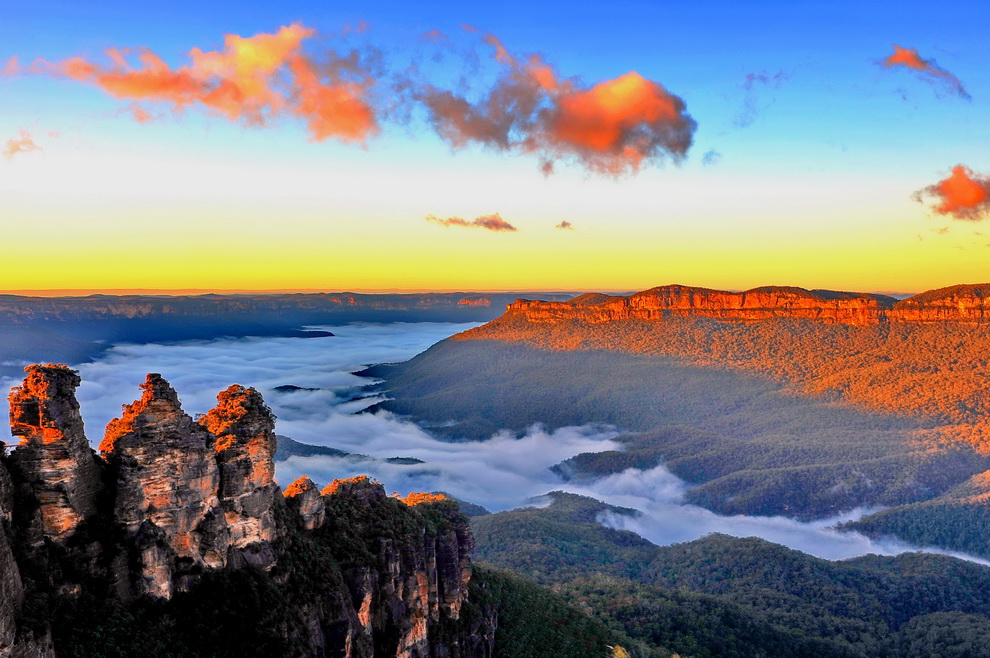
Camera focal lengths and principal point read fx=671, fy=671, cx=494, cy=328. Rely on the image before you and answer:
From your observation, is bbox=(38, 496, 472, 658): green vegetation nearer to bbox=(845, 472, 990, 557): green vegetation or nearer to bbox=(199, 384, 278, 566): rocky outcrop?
bbox=(199, 384, 278, 566): rocky outcrop

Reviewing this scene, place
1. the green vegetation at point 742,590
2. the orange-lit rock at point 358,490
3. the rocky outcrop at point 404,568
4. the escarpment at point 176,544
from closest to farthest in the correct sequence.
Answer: the escarpment at point 176,544, the rocky outcrop at point 404,568, the orange-lit rock at point 358,490, the green vegetation at point 742,590

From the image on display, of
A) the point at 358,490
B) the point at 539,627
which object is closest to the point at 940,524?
the point at 539,627

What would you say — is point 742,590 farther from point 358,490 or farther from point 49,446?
point 49,446

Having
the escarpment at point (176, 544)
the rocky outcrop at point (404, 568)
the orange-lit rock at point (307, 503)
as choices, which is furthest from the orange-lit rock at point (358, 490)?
the orange-lit rock at point (307, 503)

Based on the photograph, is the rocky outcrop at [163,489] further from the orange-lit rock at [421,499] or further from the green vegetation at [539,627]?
the green vegetation at [539,627]

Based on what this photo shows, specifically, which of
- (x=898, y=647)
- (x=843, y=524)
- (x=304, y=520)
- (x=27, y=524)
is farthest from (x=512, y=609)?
(x=843, y=524)

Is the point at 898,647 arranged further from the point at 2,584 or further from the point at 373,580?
the point at 2,584
